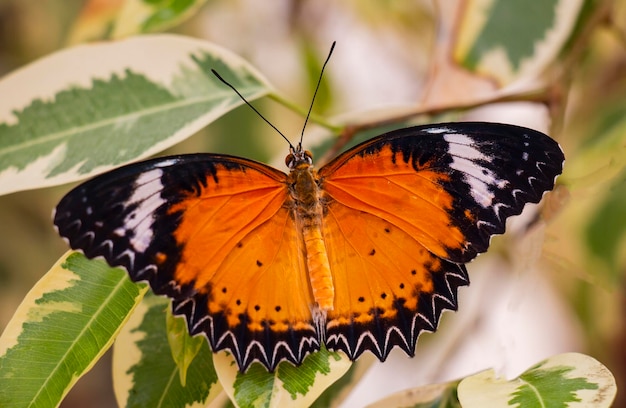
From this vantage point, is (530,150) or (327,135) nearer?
(530,150)

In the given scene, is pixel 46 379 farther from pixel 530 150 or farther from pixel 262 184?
pixel 530 150

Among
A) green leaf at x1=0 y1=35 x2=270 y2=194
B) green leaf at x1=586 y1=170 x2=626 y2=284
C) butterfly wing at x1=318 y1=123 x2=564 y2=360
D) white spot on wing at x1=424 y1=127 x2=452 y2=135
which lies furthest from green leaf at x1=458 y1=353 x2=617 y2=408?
green leaf at x1=586 y1=170 x2=626 y2=284

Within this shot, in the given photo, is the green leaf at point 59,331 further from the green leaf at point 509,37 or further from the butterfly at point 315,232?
the green leaf at point 509,37

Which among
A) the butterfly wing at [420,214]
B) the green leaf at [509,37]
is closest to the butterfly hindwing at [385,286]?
the butterfly wing at [420,214]

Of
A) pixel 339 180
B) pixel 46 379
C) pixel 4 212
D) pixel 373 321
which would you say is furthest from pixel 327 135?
pixel 4 212

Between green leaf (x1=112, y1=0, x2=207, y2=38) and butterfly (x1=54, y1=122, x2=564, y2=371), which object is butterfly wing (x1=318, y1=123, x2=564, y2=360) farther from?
green leaf (x1=112, y1=0, x2=207, y2=38)

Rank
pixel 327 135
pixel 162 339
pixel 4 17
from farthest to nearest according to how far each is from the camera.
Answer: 1. pixel 4 17
2. pixel 327 135
3. pixel 162 339

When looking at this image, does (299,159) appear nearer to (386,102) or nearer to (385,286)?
(385,286)
